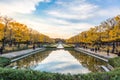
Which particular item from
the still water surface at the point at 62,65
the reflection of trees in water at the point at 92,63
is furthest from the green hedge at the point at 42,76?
the reflection of trees in water at the point at 92,63

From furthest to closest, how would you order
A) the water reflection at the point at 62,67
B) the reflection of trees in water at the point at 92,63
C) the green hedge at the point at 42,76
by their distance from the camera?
the reflection of trees in water at the point at 92,63
the water reflection at the point at 62,67
the green hedge at the point at 42,76

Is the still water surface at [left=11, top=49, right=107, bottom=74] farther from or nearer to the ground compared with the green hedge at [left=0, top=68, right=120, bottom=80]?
nearer to the ground

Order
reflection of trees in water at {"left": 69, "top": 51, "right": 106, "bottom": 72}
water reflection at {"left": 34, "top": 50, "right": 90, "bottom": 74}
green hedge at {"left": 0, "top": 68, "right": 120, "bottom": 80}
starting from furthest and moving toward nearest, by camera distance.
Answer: reflection of trees in water at {"left": 69, "top": 51, "right": 106, "bottom": 72} → water reflection at {"left": 34, "top": 50, "right": 90, "bottom": 74} → green hedge at {"left": 0, "top": 68, "right": 120, "bottom": 80}

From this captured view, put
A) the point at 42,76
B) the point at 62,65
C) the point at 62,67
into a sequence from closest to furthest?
the point at 42,76 < the point at 62,67 < the point at 62,65

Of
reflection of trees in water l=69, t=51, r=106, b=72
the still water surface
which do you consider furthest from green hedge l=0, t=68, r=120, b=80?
reflection of trees in water l=69, t=51, r=106, b=72

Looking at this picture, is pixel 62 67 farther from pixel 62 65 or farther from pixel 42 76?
pixel 42 76

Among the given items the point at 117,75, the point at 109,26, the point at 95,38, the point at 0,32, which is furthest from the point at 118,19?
the point at 117,75

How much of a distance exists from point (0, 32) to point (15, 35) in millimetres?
11910

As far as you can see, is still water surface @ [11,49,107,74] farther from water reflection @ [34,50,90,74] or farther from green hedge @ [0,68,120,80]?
green hedge @ [0,68,120,80]

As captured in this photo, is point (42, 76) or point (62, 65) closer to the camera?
point (42, 76)

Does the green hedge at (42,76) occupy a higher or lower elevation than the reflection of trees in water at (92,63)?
higher

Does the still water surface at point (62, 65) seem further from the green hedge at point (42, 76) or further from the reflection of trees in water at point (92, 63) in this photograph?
the green hedge at point (42, 76)

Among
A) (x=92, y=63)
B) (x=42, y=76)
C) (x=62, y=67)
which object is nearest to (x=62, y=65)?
(x=62, y=67)

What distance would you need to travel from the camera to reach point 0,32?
36.7 meters
